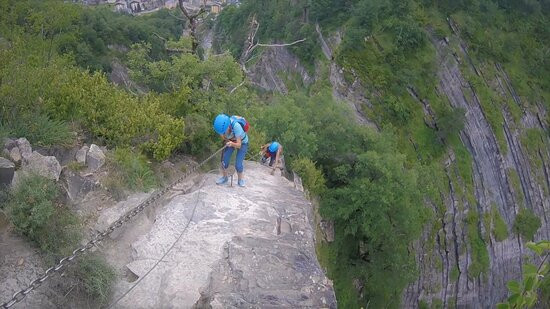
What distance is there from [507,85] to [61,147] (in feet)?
126

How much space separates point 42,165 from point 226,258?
344cm

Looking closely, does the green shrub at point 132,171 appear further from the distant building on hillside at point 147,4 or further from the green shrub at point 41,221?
the distant building on hillside at point 147,4

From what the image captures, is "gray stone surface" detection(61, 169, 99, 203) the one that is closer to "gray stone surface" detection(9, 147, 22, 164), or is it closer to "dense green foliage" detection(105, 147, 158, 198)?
"dense green foliage" detection(105, 147, 158, 198)

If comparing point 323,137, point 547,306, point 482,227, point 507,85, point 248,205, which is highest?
point 507,85

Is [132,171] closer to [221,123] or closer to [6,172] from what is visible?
[221,123]

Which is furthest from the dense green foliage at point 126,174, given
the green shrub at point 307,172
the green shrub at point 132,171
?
the green shrub at point 307,172

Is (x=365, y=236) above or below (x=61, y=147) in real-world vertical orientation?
below

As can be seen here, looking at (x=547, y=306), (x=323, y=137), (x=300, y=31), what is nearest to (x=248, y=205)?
(x=323, y=137)

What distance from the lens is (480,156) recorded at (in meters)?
34.6

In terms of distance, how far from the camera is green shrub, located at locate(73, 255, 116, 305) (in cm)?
596

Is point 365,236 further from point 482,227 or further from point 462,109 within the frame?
point 462,109

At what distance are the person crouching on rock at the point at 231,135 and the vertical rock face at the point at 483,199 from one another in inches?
748

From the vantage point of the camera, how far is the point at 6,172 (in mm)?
6578

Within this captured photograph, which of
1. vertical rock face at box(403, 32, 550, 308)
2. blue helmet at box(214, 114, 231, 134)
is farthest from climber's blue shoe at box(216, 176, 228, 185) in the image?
vertical rock face at box(403, 32, 550, 308)
